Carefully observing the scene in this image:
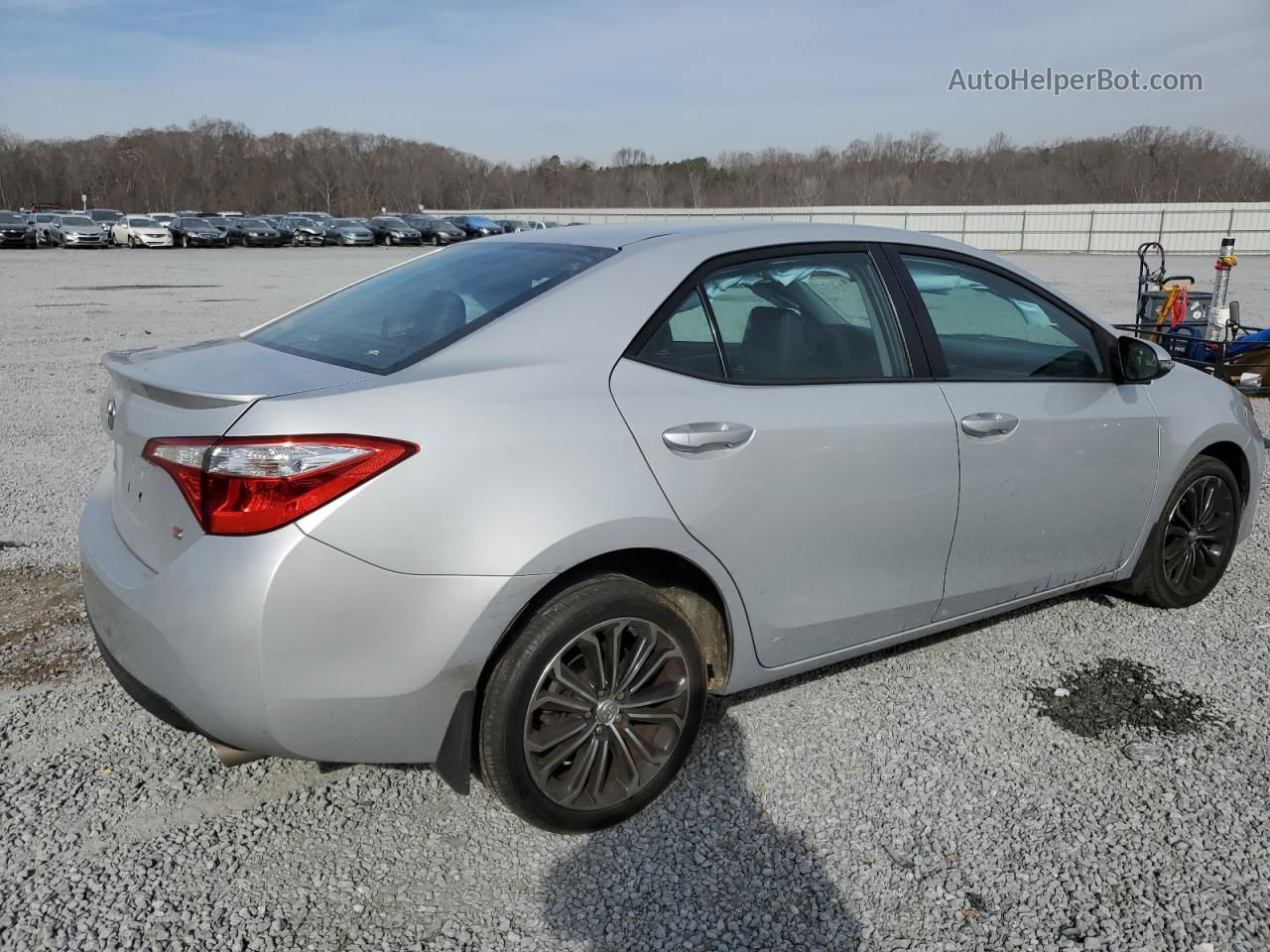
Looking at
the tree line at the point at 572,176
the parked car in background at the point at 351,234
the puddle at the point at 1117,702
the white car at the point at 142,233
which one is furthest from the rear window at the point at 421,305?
the tree line at the point at 572,176

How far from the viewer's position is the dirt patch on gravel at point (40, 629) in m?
3.94

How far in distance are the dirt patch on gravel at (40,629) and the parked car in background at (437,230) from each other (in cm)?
4733

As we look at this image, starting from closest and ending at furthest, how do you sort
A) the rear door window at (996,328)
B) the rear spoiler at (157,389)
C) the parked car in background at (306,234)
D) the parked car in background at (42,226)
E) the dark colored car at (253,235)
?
the rear spoiler at (157,389), the rear door window at (996,328), the parked car in background at (42,226), the dark colored car at (253,235), the parked car in background at (306,234)

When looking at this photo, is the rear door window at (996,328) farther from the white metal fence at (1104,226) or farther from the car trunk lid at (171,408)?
the white metal fence at (1104,226)

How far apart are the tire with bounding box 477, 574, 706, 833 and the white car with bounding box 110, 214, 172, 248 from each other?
47.8 m

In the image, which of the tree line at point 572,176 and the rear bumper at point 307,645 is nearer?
the rear bumper at point 307,645

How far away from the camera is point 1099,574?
4.25 meters

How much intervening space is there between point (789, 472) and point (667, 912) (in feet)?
4.15

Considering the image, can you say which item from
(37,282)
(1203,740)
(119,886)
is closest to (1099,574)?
(1203,740)

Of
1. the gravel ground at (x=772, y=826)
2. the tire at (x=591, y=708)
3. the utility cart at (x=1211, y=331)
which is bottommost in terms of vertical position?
the gravel ground at (x=772, y=826)

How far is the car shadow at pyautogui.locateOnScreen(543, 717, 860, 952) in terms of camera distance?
2594 mm

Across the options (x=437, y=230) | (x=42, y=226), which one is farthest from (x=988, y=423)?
(x=437, y=230)

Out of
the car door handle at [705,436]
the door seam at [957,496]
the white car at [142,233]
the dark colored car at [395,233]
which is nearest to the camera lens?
the car door handle at [705,436]

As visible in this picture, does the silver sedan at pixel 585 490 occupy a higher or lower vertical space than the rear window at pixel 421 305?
lower
